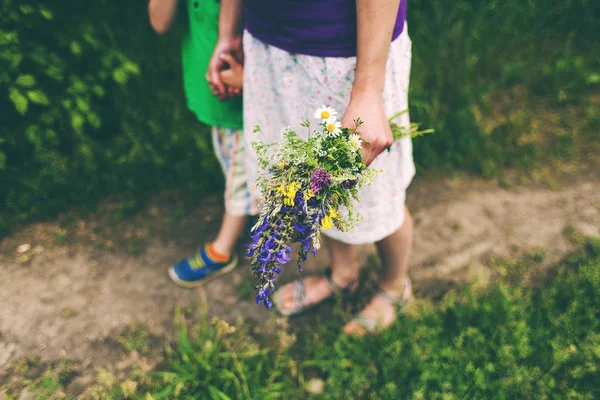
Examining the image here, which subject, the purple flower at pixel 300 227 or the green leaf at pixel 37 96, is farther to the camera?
the green leaf at pixel 37 96

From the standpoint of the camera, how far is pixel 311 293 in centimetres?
210

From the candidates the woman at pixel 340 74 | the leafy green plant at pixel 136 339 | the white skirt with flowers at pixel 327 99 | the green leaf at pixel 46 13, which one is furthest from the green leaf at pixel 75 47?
the leafy green plant at pixel 136 339

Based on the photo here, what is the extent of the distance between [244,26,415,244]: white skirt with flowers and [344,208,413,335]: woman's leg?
208 mm

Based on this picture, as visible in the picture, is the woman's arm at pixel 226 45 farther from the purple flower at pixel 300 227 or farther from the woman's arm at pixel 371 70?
the purple flower at pixel 300 227

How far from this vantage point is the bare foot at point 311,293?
6.83 feet

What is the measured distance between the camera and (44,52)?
2.05m

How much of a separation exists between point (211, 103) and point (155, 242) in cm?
99

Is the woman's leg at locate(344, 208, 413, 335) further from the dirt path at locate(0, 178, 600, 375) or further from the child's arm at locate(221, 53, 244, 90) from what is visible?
the child's arm at locate(221, 53, 244, 90)

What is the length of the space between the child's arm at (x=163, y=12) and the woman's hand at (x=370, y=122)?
820 mm

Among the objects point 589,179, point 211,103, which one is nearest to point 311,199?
point 211,103

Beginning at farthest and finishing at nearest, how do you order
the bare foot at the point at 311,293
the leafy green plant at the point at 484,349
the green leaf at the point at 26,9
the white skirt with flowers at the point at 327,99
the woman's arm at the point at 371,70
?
1. the bare foot at the point at 311,293
2. the green leaf at the point at 26,9
3. the leafy green plant at the point at 484,349
4. the white skirt with flowers at the point at 327,99
5. the woman's arm at the point at 371,70

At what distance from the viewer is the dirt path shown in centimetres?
201

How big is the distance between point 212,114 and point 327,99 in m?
0.60

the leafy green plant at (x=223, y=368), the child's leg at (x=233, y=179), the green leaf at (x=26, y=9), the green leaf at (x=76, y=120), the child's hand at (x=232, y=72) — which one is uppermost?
the green leaf at (x=26, y=9)
